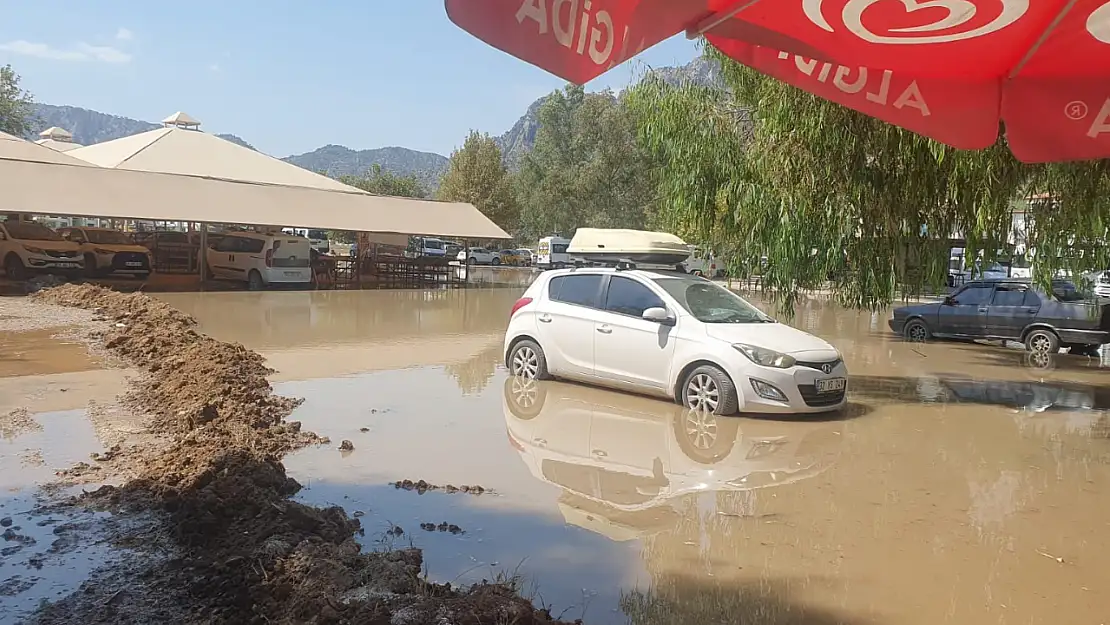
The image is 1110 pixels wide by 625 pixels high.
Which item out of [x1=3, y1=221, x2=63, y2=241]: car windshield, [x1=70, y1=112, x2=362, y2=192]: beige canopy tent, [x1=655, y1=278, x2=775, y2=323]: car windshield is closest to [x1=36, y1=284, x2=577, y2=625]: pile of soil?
[x1=655, y1=278, x2=775, y2=323]: car windshield

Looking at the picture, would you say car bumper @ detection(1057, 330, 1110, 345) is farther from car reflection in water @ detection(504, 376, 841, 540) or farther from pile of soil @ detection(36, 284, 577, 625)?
pile of soil @ detection(36, 284, 577, 625)

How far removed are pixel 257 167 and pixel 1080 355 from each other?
1101 inches

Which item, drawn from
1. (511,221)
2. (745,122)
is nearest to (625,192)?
(511,221)

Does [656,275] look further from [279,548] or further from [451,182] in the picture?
[451,182]

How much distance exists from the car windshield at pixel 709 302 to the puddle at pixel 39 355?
7790 mm

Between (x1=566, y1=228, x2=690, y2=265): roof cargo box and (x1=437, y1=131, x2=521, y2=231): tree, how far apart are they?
4265cm

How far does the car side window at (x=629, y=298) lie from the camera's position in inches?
389

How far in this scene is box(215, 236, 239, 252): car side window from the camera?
28.7 metres

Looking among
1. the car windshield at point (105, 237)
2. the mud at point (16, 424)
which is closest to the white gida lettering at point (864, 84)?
the mud at point (16, 424)

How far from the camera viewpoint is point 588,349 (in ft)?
33.6

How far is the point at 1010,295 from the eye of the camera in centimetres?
1661

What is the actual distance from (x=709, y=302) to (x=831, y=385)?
1713 millimetres

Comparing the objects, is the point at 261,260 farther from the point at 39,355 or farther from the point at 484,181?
the point at 484,181

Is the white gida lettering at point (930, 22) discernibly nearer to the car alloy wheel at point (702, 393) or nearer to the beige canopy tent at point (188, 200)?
the car alloy wheel at point (702, 393)
